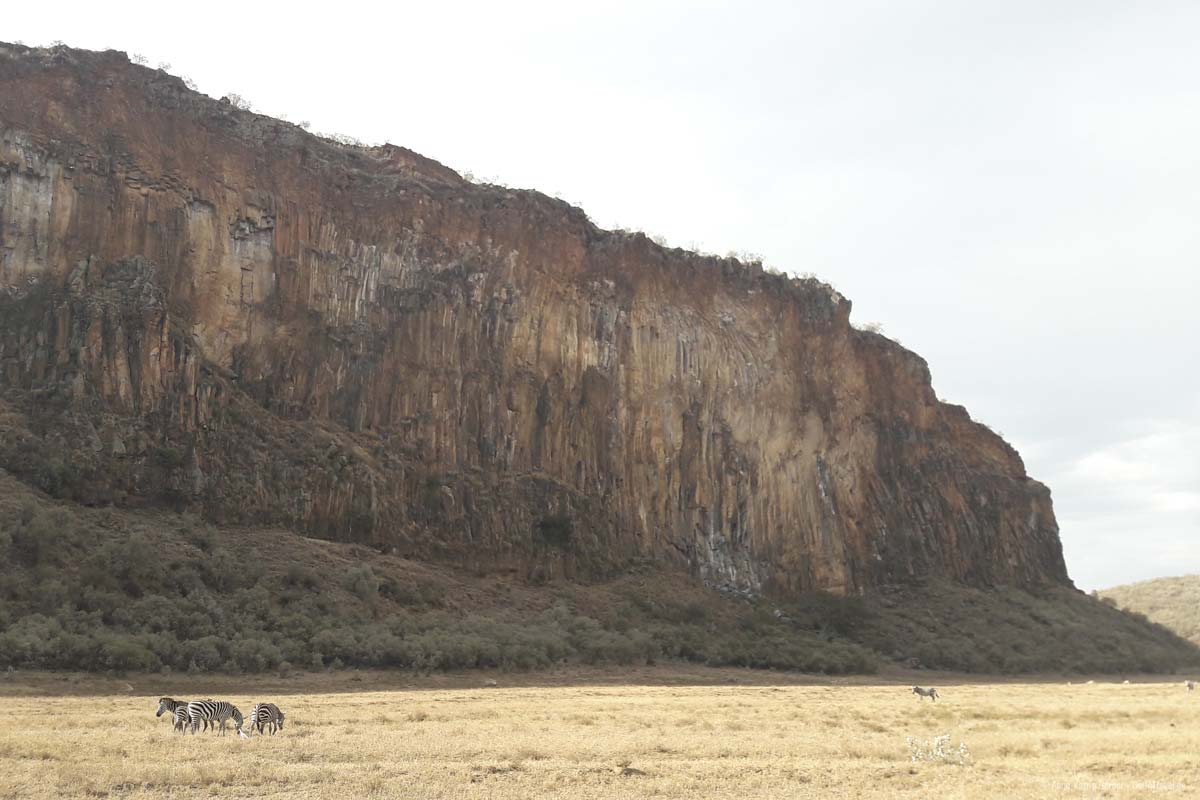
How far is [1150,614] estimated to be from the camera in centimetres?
8131

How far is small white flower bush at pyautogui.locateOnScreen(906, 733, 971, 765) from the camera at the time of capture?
48.1 ft

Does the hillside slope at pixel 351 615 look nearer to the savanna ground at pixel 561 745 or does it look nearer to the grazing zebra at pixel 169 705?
the savanna ground at pixel 561 745

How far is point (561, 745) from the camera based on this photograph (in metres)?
14.9

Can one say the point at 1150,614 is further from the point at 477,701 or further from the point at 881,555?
the point at 477,701

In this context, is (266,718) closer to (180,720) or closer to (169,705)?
(180,720)

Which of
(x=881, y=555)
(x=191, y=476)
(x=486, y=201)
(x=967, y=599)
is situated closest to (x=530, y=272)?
(x=486, y=201)

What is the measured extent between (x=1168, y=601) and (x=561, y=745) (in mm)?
85954

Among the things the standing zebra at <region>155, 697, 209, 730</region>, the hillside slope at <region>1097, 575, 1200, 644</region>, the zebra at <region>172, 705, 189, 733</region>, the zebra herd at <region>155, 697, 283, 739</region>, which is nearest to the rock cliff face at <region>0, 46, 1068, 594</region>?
the standing zebra at <region>155, 697, 209, 730</region>

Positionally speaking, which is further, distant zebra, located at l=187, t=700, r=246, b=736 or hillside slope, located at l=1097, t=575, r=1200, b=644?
hillside slope, located at l=1097, t=575, r=1200, b=644

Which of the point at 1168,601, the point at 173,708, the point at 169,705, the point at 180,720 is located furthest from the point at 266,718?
the point at 1168,601

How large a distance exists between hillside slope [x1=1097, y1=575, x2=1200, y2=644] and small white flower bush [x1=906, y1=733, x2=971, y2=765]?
66.5 metres

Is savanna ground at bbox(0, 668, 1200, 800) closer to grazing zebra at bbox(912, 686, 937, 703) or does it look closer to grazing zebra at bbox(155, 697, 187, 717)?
grazing zebra at bbox(155, 697, 187, 717)

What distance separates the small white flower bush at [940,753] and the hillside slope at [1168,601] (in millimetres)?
66529

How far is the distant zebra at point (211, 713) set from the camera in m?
15.1
